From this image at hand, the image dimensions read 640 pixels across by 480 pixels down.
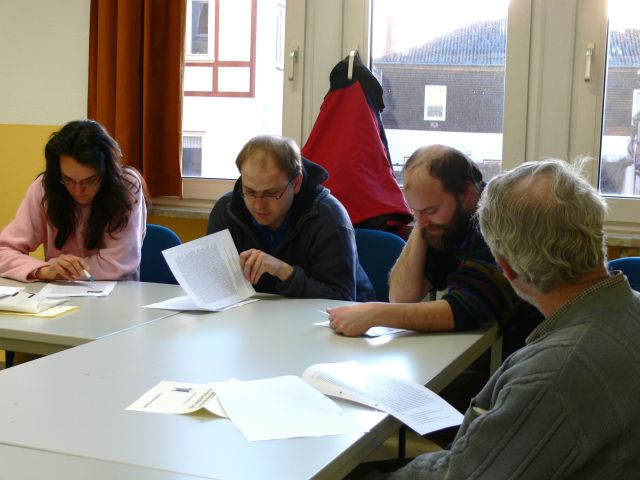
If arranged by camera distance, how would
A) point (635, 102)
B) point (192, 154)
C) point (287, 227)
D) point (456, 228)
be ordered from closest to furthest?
point (456, 228) → point (287, 227) → point (635, 102) → point (192, 154)

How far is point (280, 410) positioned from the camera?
144 centimetres

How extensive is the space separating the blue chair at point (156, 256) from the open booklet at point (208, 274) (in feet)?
2.02

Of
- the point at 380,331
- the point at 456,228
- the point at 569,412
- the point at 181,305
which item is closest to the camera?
the point at 569,412

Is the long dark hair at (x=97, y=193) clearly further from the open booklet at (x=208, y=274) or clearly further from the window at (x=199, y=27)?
the window at (x=199, y=27)

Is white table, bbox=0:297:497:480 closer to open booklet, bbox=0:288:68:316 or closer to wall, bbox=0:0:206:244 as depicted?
open booklet, bbox=0:288:68:316

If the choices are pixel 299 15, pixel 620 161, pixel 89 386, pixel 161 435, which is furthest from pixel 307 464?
pixel 299 15

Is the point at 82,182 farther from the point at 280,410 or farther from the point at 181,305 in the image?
the point at 280,410

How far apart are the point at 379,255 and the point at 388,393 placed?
4.77 feet

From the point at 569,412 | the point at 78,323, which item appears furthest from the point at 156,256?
the point at 569,412

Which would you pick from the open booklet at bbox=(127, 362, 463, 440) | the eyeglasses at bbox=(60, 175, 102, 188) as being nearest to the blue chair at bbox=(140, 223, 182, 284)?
the eyeglasses at bbox=(60, 175, 102, 188)

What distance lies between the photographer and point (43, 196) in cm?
291

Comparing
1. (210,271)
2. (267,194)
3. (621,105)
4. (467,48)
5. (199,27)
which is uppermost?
(199,27)

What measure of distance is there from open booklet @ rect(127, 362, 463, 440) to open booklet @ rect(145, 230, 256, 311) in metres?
0.79

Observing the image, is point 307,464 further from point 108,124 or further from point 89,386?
point 108,124
